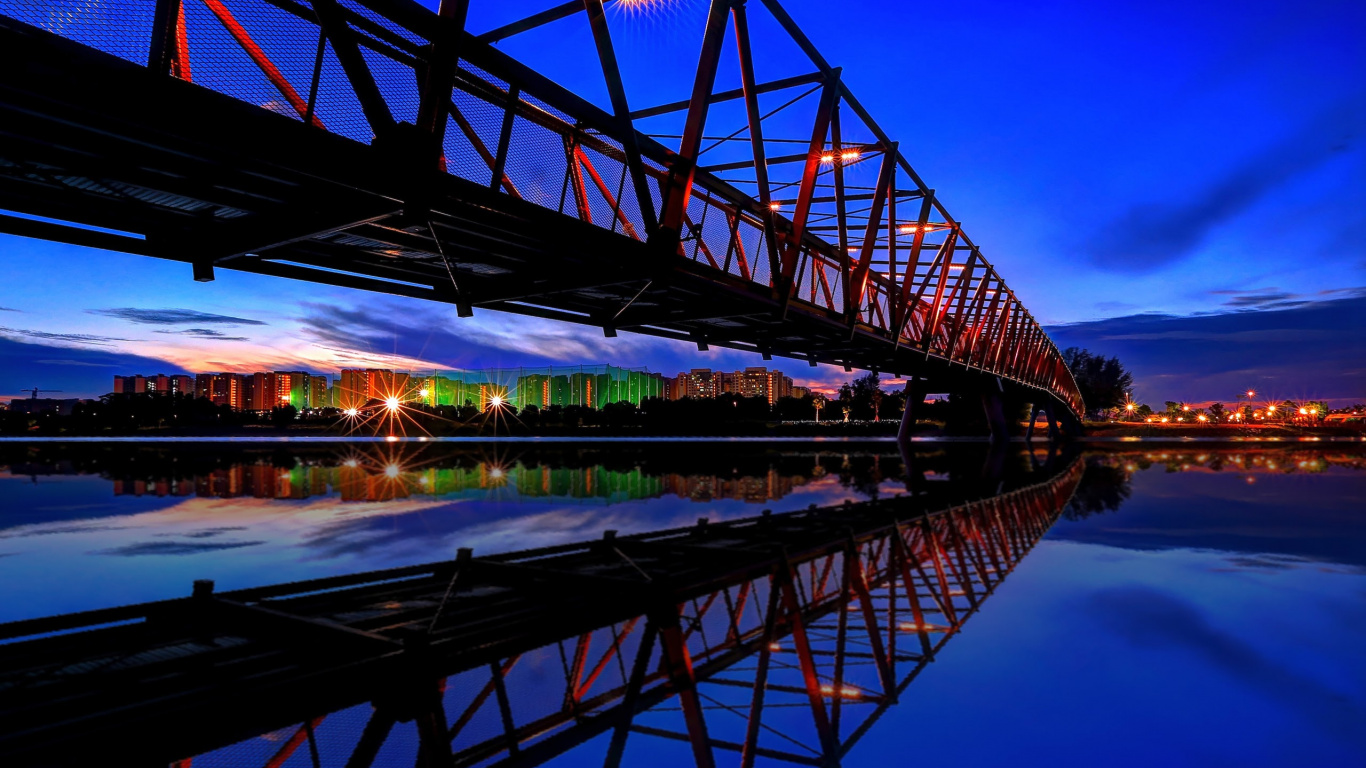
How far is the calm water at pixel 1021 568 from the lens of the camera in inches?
264

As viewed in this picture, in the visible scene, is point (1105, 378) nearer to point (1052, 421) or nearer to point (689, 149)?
point (1052, 421)

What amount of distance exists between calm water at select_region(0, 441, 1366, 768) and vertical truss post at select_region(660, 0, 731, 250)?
25.3 ft

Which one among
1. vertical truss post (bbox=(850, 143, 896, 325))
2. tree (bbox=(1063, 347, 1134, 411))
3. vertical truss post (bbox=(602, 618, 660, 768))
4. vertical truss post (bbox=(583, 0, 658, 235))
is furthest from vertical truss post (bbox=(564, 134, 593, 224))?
tree (bbox=(1063, 347, 1134, 411))

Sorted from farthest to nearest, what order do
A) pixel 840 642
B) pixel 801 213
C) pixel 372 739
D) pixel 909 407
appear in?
pixel 909 407, pixel 801 213, pixel 840 642, pixel 372 739

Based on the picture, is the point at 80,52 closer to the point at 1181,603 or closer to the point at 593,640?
the point at 593,640

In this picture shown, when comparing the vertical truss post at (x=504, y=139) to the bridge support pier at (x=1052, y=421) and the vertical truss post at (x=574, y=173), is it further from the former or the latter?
the bridge support pier at (x=1052, y=421)

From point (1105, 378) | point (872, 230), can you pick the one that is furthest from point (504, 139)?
point (1105, 378)

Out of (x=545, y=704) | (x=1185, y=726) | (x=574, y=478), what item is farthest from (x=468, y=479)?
(x=1185, y=726)

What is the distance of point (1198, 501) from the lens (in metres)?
23.5

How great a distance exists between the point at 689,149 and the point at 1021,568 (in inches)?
398

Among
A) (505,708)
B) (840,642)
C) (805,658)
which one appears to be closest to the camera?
(505,708)

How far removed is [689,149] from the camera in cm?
1398

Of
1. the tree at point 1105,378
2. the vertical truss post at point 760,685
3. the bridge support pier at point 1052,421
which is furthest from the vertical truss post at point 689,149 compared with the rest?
the tree at point 1105,378

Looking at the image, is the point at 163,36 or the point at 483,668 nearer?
the point at 163,36
